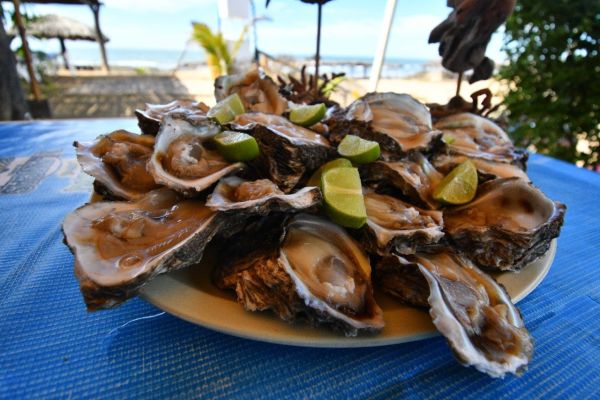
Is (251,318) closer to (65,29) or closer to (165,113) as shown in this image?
(165,113)

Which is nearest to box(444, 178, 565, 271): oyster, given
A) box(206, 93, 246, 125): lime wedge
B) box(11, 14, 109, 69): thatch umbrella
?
box(206, 93, 246, 125): lime wedge

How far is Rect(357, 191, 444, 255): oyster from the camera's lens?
60 cm

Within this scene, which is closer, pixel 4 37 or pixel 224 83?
pixel 224 83

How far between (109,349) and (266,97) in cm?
86

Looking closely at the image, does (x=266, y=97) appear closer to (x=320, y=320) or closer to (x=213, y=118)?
(x=213, y=118)

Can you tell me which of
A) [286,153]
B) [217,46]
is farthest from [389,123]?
[217,46]

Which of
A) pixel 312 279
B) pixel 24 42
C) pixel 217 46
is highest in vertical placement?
pixel 217 46

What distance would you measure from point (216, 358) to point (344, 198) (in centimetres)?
34

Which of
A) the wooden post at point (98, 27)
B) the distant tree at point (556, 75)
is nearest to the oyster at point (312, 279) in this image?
the distant tree at point (556, 75)

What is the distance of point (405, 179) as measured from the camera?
0.75 meters

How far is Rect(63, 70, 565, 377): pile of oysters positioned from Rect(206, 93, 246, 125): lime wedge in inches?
1.5

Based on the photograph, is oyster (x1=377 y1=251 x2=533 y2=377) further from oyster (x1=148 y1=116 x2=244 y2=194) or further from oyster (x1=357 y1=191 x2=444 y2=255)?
oyster (x1=148 y1=116 x2=244 y2=194)

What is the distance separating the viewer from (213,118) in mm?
848

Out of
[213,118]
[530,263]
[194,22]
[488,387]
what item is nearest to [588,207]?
[530,263]
